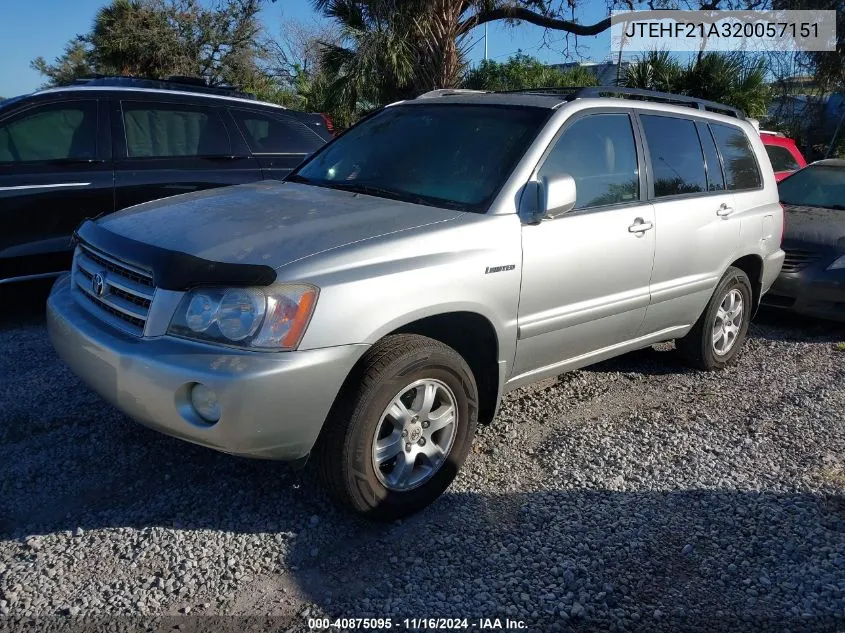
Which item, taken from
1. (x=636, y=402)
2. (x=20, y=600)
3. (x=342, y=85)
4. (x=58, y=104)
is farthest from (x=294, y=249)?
(x=342, y=85)

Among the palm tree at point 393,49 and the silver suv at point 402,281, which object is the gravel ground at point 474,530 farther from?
the palm tree at point 393,49

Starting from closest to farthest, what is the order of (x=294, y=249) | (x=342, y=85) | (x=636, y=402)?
(x=294, y=249) → (x=636, y=402) → (x=342, y=85)

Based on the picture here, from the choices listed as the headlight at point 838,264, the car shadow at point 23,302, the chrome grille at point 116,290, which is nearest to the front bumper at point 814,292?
the headlight at point 838,264

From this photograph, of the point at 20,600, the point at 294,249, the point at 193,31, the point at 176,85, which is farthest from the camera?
the point at 193,31

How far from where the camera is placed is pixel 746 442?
165 inches

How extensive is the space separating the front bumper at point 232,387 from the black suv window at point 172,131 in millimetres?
3569

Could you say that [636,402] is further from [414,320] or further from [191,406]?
[191,406]

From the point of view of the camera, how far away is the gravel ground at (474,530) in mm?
2678

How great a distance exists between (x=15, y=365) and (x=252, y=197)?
88.2 inches

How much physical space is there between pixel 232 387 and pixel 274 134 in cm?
458

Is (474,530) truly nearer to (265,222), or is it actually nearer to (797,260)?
(265,222)

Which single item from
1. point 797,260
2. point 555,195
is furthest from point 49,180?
point 797,260

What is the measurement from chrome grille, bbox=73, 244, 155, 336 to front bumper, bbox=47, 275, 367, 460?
0.29 ft

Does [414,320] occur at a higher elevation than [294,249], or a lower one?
lower
